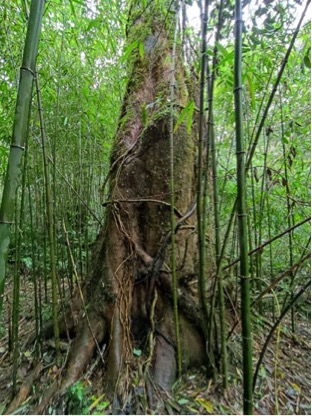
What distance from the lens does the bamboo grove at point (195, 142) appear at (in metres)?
1.07

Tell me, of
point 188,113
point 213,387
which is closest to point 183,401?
point 213,387

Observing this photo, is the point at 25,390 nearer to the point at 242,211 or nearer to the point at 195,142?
the point at 242,211

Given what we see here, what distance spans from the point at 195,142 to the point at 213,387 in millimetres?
1381

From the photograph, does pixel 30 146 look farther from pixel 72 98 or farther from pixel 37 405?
pixel 37 405

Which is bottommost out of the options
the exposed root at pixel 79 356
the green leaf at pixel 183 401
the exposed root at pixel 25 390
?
the exposed root at pixel 25 390

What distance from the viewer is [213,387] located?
1417 mm

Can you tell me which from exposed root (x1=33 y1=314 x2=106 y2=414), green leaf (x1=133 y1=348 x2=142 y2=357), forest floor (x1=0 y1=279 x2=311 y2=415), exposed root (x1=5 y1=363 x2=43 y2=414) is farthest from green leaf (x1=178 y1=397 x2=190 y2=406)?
exposed root (x1=5 y1=363 x2=43 y2=414)

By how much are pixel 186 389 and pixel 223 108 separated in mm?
1460

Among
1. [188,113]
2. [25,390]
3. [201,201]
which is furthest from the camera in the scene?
[25,390]

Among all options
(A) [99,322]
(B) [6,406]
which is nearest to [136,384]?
(A) [99,322]

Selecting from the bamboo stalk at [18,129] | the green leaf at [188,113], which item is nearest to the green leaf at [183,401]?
the bamboo stalk at [18,129]

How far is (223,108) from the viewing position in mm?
1718

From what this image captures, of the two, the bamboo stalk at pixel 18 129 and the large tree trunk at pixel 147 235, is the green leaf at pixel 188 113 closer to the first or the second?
the large tree trunk at pixel 147 235

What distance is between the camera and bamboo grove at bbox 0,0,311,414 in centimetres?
107
